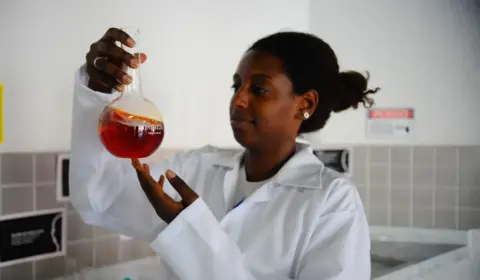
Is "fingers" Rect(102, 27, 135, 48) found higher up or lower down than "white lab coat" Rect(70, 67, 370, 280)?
higher up

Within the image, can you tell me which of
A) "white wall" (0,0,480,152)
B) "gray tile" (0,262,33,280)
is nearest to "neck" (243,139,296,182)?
"white wall" (0,0,480,152)

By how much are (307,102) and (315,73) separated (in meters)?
0.06

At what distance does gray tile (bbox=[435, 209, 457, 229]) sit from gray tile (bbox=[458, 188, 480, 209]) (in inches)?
1.8

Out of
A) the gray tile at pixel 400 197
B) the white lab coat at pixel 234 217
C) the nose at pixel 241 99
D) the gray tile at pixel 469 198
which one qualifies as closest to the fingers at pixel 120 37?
the white lab coat at pixel 234 217

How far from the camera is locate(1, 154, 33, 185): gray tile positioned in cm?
104

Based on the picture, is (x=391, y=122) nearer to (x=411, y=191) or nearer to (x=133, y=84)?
(x=411, y=191)

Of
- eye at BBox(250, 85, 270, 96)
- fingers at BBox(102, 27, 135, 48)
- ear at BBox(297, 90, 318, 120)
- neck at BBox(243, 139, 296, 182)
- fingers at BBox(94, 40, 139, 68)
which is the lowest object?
→ neck at BBox(243, 139, 296, 182)

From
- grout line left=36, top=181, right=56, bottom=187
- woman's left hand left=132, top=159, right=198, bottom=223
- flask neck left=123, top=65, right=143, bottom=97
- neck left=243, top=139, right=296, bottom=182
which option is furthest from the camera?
grout line left=36, top=181, right=56, bottom=187

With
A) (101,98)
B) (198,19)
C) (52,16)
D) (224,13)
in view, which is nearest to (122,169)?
(101,98)

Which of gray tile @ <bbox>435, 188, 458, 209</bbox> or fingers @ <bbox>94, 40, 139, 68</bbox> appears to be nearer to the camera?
fingers @ <bbox>94, 40, 139, 68</bbox>

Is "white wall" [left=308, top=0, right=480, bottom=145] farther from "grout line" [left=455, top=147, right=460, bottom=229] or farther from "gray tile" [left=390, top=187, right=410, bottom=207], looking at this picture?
"gray tile" [left=390, top=187, right=410, bottom=207]

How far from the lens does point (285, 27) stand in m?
1.72

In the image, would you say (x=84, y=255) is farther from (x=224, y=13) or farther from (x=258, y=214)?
(x=224, y=13)

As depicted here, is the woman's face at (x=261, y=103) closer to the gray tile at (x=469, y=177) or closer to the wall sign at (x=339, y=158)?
the wall sign at (x=339, y=158)
